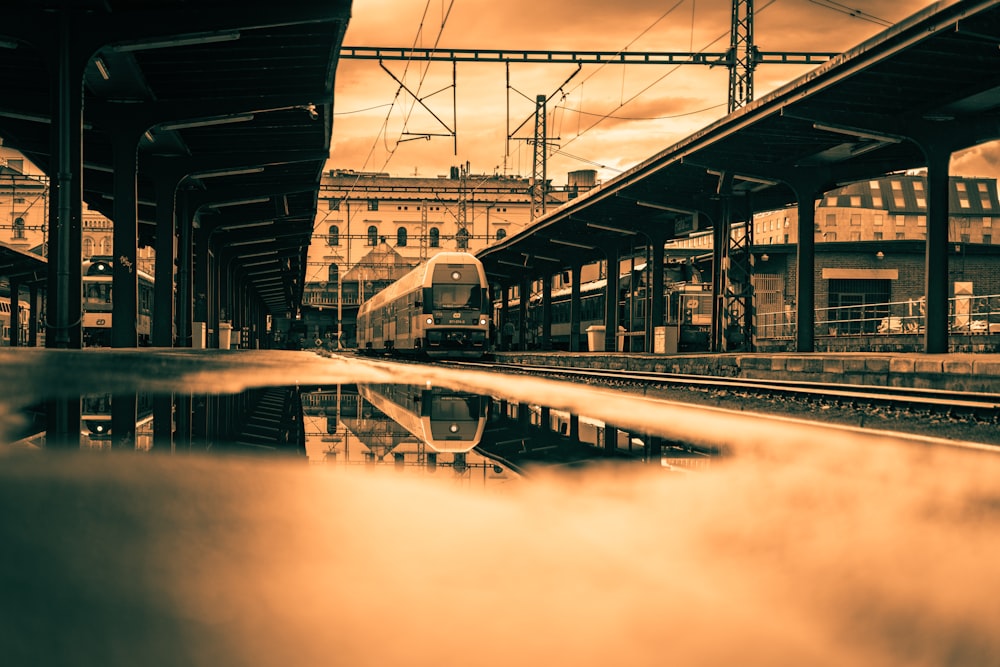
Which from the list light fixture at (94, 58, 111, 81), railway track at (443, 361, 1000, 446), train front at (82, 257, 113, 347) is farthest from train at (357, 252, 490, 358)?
railway track at (443, 361, 1000, 446)

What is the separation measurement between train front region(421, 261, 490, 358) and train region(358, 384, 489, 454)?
2431cm

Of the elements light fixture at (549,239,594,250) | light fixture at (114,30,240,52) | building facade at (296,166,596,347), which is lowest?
light fixture at (549,239,594,250)

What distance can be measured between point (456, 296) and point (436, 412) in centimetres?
2728

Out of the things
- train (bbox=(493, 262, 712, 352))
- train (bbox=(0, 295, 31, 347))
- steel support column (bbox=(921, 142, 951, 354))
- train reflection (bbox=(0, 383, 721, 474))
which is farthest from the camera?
train (bbox=(0, 295, 31, 347))

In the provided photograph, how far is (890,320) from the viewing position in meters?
34.1

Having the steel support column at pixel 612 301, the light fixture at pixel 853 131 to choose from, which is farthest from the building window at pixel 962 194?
the light fixture at pixel 853 131

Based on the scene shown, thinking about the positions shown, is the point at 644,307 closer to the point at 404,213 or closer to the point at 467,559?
the point at 467,559

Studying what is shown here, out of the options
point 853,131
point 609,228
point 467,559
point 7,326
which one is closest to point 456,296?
point 609,228

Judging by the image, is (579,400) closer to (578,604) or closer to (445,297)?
(578,604)

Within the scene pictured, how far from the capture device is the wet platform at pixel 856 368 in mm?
14523

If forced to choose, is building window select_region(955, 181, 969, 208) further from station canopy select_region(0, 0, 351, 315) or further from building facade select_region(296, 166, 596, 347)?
station canopy select_region(0, 0, 351, 315)

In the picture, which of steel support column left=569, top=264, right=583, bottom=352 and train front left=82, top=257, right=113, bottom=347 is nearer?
train front left=82, top=257, right=113, bottom=347

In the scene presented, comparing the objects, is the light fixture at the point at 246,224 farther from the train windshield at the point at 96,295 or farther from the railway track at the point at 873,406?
the railway track at the point at 873,406

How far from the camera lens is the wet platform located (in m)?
14.5
